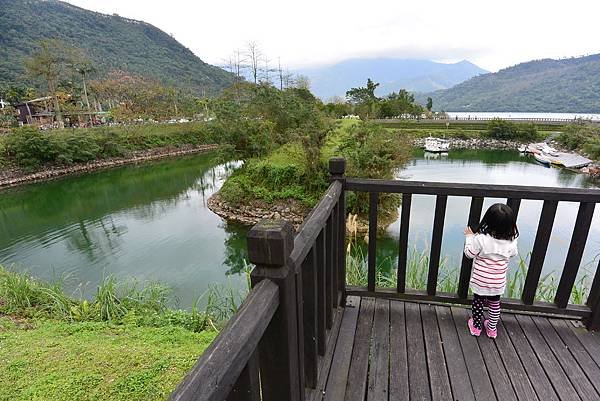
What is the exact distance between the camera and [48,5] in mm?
65000

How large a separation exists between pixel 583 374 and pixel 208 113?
32.7 metres

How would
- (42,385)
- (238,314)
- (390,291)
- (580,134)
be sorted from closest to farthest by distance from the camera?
(238,314) < (390,291) < (42,385) < (580,134)

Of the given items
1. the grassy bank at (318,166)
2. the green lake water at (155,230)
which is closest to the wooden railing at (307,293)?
the green lake water at (155,230)

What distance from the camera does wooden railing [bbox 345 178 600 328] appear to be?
66.1 inches

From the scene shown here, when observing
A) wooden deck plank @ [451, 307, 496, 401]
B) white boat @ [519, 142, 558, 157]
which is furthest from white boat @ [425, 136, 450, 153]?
wooden deck plank @ [451, 307, 496, 401]

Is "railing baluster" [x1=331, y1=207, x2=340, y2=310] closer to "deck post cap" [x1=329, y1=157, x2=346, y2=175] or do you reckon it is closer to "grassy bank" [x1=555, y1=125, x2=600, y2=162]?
"deck post cap" [x1=329, y1=157, x2=346, y2=175]

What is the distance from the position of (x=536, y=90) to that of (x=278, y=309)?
118 metres

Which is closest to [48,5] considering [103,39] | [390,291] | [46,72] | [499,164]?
[103,39]

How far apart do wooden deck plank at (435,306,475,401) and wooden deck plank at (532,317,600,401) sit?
0.46m

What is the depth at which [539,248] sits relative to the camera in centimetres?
180

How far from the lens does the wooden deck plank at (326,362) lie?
4.52 feet

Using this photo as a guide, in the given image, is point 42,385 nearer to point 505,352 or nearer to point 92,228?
point 505,352

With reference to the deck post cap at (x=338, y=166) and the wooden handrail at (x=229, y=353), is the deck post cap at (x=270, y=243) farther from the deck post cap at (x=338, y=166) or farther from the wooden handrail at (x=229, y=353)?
the deck post cap at (x=338, y=166)

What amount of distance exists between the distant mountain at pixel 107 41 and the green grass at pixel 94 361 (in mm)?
50591
